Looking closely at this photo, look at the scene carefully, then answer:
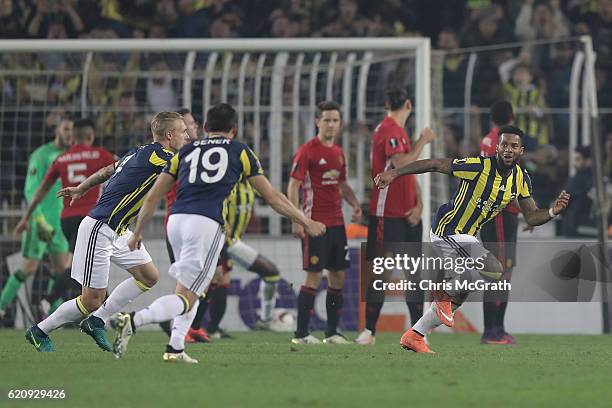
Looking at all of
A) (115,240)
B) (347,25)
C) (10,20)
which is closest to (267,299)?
(115,240)

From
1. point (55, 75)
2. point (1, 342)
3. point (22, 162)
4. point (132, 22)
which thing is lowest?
point (1, 342)

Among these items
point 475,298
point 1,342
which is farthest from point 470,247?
point 1,342

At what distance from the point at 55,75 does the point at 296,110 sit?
9.08ft

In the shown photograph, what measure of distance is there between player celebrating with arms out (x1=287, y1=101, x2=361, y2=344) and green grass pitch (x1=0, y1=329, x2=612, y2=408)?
0.86m

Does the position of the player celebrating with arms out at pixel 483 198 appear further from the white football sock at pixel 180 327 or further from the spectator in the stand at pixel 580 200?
the spectator in the stand at pixel 580 200

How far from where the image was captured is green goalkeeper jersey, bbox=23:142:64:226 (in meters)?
14.4

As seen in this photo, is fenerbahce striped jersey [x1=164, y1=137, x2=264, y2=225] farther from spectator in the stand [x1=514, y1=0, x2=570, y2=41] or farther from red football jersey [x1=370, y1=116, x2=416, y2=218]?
spectator in the stand [x1=514, y1=0, x2=570, y2=41]

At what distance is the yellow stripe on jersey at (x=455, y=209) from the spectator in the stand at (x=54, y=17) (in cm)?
981

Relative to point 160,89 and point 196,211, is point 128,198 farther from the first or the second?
point 160,89

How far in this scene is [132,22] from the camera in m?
19.6

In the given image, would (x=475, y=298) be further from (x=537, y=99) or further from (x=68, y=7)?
(x=68, y=7)

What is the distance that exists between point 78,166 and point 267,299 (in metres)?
2.54

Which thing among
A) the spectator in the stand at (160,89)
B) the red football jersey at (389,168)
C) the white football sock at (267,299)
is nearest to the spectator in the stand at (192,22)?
the spectator in the stand at (160,89)

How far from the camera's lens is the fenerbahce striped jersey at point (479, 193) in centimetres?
1050
